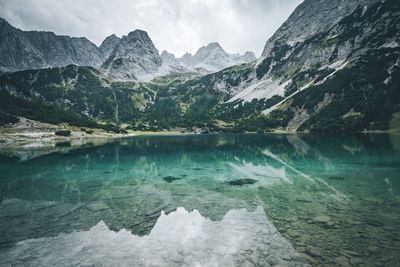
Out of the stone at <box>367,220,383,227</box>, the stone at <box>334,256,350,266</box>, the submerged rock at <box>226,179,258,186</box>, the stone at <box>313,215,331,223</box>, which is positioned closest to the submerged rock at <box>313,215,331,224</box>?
the stone at <box>313,215,331,223</box>

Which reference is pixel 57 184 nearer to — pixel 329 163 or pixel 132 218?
pixel 132 218

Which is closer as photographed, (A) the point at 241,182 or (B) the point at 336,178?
(B) the point at 336,178

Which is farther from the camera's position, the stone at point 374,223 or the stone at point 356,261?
the stone at point 374,223

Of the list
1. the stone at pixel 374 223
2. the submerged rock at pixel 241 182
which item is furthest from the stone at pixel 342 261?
the submerged rock at pixel 241 182

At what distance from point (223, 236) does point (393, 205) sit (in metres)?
16.1

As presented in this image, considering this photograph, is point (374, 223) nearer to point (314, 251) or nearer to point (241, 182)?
point (314, 251)

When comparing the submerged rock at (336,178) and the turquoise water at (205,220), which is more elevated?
the submerged rock at (336,178)

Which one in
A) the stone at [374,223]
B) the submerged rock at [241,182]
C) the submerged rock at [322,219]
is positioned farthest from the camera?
the submerged rock at [241,182]

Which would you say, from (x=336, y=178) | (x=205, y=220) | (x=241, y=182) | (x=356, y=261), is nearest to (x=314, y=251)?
(x=356, y=261)

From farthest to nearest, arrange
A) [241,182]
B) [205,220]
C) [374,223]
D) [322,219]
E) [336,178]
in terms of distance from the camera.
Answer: [241,182], [336,178], [205,220], [322,219], [374,223]

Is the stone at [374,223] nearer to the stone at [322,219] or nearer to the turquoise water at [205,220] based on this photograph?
the turquoise water at [205,220]

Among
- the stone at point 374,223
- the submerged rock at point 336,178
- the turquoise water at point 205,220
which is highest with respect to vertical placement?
the submerged rock at point 336,178

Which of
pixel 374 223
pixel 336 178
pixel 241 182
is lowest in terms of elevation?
pixel 241 182

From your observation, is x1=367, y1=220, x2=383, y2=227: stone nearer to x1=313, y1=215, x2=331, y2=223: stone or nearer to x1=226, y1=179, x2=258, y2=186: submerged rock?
x1=313, y1=215, x2=331, y2=223: stone
